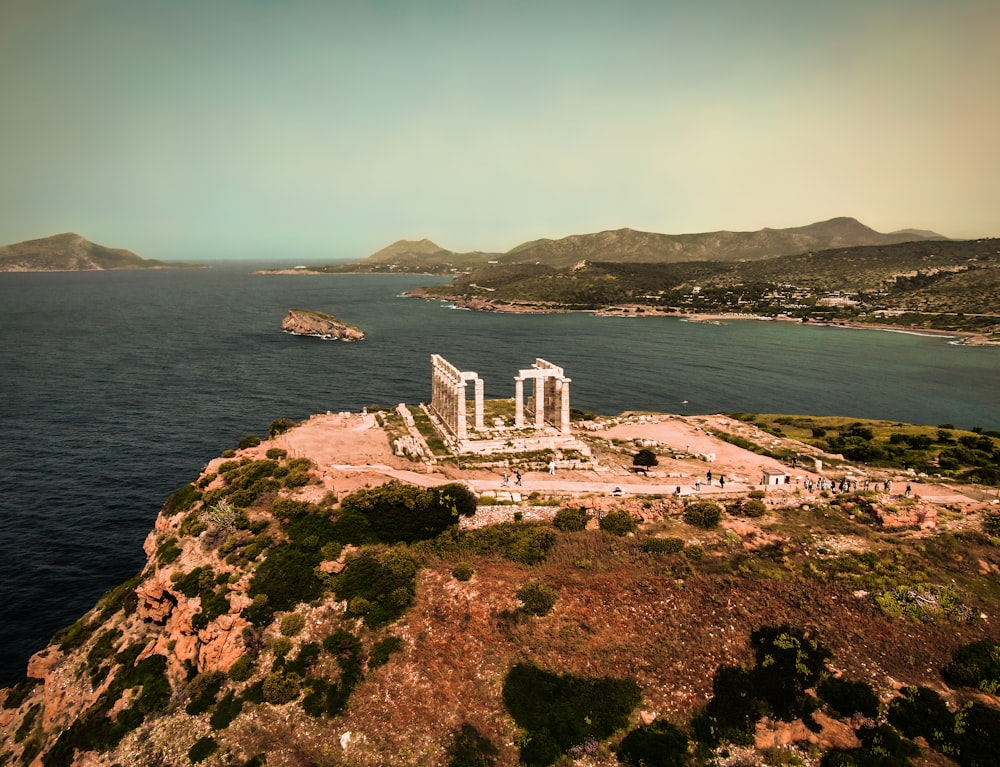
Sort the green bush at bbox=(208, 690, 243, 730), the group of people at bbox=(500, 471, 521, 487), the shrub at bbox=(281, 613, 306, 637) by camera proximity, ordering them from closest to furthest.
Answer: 1. the green bush at bbox=(208, 690, 243, 730)
2. the shrub at bbox=(281, 613, 306, 637)
3. the group of people at bbox=(500, 471, 521, 487)

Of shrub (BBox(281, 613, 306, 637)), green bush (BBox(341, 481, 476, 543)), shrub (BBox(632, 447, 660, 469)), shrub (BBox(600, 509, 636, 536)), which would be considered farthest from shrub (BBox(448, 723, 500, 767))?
shrub (BBox(632, 447, 660, 469))

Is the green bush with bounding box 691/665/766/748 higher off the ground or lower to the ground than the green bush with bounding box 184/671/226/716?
higher

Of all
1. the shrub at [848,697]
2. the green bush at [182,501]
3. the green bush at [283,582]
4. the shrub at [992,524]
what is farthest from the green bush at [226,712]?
the shrub at [992,524]

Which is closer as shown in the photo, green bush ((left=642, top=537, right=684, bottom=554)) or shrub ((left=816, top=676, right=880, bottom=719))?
shrub ((left=816, top=676, right=880, bottom=719))

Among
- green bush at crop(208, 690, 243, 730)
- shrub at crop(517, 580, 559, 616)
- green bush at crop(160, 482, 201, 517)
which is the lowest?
green bush at crop(208, 690, 243, 730)

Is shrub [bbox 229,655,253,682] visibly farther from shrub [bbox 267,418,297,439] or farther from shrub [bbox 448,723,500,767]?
shrub [bbox 267,418,297,439]

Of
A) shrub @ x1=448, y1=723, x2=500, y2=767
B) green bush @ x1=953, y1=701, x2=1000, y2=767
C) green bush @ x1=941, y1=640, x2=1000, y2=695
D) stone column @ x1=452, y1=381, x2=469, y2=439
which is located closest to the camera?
green bush @ x1=953, y1=701, x2=1000, y2=767
